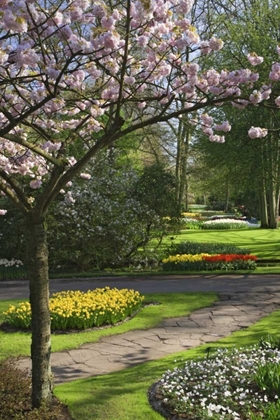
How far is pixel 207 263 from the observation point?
14.7m

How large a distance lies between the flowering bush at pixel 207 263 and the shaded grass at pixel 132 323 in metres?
3.87

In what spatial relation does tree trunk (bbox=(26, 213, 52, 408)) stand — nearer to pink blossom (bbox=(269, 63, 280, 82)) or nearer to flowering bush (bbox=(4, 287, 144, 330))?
pink blossom (bbox=(269, 63, 280, 82))

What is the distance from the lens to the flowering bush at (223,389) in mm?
4434

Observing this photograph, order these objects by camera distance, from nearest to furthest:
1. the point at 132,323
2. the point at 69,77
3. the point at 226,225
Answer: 1. the point at 69,77
2. the point at 132,323
3. the point at 226,225

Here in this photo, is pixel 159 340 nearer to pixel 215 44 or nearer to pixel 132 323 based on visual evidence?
pixel 132 323

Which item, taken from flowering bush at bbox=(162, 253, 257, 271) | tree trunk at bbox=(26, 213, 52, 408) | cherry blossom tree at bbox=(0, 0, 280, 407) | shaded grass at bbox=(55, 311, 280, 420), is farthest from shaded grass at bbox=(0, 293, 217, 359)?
flowering bush at bbox=(162, 253, 257, 271)

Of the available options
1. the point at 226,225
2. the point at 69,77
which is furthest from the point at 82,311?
the point at 226,225

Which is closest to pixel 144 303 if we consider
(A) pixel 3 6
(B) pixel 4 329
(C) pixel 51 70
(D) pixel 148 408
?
(B) pixel 4 329

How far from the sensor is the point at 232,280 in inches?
508

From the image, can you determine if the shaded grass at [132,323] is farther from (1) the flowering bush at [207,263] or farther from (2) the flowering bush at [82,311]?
(1) the flowering bush at [207,263]

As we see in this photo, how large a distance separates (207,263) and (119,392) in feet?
32.4

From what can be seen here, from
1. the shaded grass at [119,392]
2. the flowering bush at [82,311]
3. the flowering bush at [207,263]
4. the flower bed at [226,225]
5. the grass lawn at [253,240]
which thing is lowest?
the shaded grass at [119,392]

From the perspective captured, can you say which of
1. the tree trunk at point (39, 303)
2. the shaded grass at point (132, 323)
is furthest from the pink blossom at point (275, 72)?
the shaded grass at point (132, 323)

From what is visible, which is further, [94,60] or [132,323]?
[132,323]
